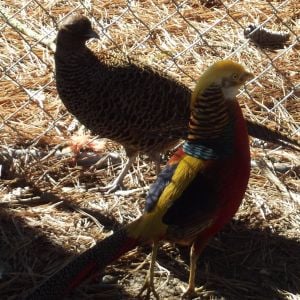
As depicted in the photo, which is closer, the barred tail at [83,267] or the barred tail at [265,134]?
the barred tail at [83,267]

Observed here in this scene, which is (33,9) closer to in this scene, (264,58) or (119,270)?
(264,58)

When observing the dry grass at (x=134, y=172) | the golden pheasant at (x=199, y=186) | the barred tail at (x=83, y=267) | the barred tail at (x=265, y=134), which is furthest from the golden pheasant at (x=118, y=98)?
the barred tail at (x=83, y=267)

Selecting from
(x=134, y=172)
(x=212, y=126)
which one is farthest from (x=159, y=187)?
(x=134, y=172)

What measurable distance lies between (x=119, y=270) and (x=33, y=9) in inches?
92.9

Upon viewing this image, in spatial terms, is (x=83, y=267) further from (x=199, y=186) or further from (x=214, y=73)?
(x=214, y=73)

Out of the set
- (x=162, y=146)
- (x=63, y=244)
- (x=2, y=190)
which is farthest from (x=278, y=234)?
(x=2, y=190)

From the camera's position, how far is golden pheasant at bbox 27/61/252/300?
3102 mm

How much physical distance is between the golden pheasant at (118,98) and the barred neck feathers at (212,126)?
691 mm

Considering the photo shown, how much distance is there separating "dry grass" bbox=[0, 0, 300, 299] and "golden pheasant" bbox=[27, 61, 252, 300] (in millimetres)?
229

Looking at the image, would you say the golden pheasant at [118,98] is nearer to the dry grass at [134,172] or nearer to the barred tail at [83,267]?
the dry grass at [134,172]

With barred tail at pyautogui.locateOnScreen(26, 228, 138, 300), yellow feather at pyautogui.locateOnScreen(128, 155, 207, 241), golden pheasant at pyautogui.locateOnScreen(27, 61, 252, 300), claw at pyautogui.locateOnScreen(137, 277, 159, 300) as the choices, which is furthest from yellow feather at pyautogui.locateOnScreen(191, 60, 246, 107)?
claw at pyautogui.locateOnScreen(137, 277, 159, 300)

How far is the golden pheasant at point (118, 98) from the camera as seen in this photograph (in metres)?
3.85

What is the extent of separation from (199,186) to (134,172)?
1.05 metres

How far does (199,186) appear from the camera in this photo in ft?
10.2
